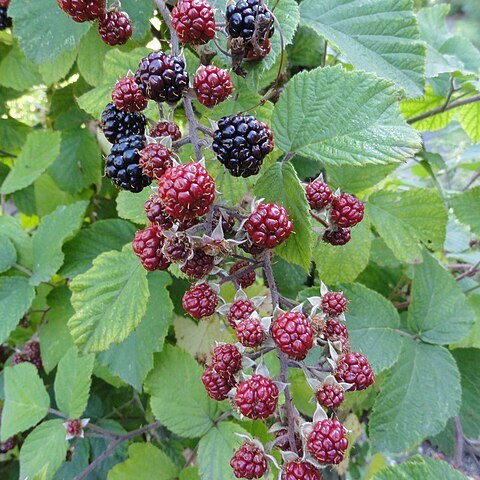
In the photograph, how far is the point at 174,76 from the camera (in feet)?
2.19

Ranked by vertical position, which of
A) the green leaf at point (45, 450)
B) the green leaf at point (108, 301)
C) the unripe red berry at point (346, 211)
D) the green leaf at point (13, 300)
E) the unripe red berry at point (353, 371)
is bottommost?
the green leaf at point (45, 450)

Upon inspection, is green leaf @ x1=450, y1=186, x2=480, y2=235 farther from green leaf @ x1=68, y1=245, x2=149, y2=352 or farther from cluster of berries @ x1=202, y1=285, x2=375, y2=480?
green leaf @ x1=68, y1=245, x2=149, y2=352

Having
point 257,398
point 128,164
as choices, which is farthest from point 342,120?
point 257,398

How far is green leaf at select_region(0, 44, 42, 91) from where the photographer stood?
1.45 meters

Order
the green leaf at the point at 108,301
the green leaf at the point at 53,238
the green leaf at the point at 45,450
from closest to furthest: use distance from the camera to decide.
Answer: the green leaf at the point at 108,301 → the green leaf at the point at 45,450 → the green leaf at the point at 53,238

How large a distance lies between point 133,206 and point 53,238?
0.30m

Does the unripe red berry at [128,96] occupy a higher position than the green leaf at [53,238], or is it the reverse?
the unripe red berry at [128,96]

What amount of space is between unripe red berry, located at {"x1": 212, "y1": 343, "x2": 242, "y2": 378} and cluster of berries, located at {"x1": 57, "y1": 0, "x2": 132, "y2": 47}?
55 cm

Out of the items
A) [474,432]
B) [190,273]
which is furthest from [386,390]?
[190,273]

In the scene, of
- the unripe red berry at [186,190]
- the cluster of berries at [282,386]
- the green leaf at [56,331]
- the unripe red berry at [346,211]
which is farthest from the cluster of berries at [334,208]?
the green leaf at [56,331]

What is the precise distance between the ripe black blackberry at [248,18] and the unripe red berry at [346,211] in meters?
0.29

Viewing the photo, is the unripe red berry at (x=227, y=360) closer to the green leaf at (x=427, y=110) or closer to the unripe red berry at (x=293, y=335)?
the unripe red berry at (x=293, y=335)

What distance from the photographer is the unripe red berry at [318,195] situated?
0.79 m

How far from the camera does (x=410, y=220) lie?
119cm
